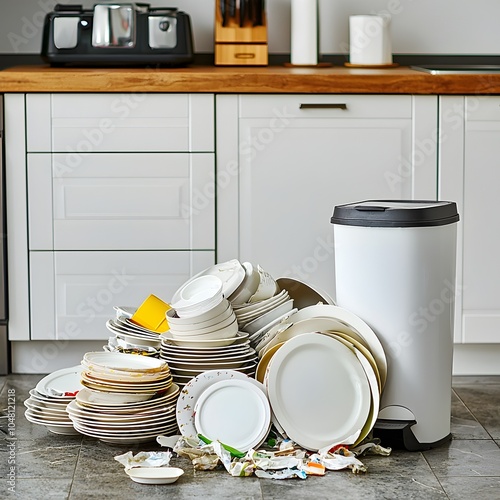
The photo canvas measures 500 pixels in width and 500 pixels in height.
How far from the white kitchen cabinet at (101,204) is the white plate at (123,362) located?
588 millimetres

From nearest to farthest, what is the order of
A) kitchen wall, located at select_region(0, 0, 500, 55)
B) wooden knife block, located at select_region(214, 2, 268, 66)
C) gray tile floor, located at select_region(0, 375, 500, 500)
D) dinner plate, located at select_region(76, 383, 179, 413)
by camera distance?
gray tile floor, located at select_region(0, 375, 500, 500), dinner plate, located at select_region(76, 383, 179, 413), wooden knife block, located at select_region(214, 2, 268, 66), kitchen wall, located at select_region(0, 0, 500, 55)

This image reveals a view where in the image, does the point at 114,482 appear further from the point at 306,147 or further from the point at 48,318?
the point at 306,147

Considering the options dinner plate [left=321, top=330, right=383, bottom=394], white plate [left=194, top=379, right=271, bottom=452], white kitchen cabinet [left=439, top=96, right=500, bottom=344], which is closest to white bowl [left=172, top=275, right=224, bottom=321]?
white plate [left=194, top=379, right=271, bottom=452]

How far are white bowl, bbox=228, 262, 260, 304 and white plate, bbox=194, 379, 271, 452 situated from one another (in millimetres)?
322

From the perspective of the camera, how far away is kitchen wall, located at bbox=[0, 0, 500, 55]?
3.74 meters

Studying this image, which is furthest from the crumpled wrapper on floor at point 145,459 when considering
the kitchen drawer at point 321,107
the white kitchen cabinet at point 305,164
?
the kitchen drawer at point 321,107

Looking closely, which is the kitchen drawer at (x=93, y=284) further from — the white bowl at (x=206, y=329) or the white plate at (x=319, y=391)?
the white plate at (x=319, y=391)

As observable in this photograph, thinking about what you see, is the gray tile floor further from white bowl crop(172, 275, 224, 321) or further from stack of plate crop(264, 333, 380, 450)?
white bowl crop(172, 275, 224, 321)

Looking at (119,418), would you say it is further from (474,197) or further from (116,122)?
(474,197)

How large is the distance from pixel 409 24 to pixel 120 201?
4.79 ft

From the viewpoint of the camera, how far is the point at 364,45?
3.56m

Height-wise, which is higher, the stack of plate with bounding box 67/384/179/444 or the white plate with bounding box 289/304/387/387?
the white plate with bounding box 289/304/387/387

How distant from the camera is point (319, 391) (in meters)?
2.41

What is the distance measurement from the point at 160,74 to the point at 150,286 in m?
0.71
